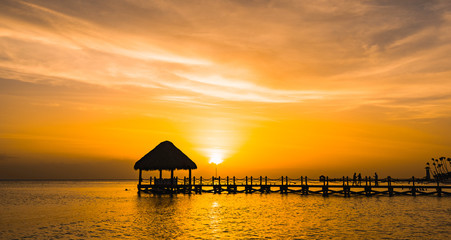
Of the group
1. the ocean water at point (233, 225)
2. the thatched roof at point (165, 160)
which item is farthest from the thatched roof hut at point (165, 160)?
the ocean water at point (233, 225)

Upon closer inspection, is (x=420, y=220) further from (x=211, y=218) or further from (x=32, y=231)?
(x=32, y=231)

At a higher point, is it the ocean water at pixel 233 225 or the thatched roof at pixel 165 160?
the thatched roof at pixel 165 160

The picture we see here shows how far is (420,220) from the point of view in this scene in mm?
27125

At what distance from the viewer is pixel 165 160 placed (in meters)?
46.0

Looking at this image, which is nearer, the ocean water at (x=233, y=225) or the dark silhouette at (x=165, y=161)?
the ocean water at (x=233, y=225)

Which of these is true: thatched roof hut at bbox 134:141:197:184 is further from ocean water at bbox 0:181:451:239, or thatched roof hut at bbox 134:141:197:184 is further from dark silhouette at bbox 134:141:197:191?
ocean water at bbox 0:181:451:239

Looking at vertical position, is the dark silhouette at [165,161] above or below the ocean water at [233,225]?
above

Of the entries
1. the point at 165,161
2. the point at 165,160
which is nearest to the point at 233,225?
the point at 165,161

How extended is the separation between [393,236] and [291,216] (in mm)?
9366

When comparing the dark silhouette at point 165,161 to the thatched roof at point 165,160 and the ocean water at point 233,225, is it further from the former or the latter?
the ocean water at point 233,225

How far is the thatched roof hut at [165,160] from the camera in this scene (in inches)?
1806

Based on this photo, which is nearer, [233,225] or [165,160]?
[233,225]

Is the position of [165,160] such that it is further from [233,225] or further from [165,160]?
[233,225]

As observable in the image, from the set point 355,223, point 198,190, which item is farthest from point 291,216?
point 198,190
